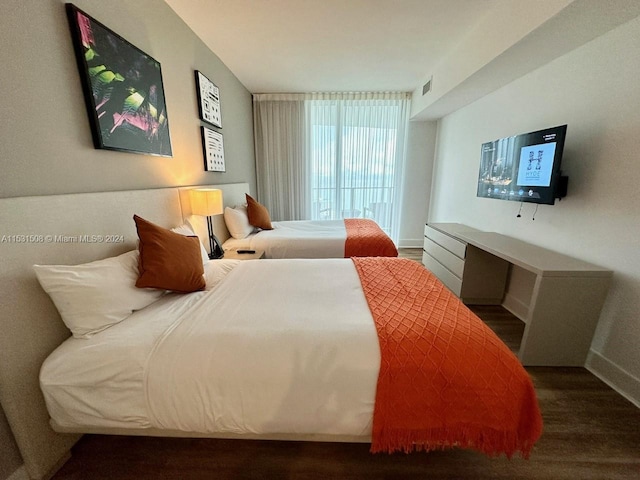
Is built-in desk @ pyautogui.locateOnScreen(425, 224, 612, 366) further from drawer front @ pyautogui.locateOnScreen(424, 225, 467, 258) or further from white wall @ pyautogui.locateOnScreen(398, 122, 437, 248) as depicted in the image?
white wall @ pyautogui.locateOnScreen(398, 122, 437, 248)

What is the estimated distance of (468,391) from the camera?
3.04 feet

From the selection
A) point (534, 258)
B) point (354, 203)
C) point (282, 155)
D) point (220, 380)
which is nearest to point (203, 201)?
point (220, 380)

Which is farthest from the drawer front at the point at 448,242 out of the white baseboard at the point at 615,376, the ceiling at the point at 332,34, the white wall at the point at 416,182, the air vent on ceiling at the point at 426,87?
the ceiling at the point at 332,34

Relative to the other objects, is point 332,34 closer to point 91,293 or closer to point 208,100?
point 208,100

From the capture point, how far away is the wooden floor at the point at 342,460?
1.12 meters

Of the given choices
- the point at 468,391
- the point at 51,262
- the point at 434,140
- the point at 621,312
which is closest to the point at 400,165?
the point at 434,140

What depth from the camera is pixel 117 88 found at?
1488 millimetres

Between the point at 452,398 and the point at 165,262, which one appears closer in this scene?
the point at 452,398

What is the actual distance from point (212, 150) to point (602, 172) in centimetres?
333

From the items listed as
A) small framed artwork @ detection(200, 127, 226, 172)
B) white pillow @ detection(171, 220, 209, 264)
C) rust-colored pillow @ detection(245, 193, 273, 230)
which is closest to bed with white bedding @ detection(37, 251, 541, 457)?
white pillow @ detection(171, 220, 209, 264)

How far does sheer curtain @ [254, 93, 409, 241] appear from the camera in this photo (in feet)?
13.8

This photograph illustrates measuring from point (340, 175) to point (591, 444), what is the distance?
4.00 m

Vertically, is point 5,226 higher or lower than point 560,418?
higher

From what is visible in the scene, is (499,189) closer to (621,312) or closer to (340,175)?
(621,312)
